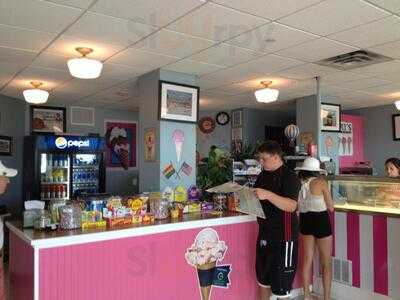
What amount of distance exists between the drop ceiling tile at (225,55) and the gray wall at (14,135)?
3673 millimetres

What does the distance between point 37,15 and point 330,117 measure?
5.27 metres

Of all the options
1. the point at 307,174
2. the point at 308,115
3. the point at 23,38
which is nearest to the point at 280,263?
the point at 307,174

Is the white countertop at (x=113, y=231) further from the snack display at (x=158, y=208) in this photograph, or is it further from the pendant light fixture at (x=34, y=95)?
the pendant light fixture at (x=34, y=95)

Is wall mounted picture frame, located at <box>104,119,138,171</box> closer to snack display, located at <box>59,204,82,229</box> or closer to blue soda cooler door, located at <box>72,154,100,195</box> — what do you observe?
blue soda cooler door, located at <box>72,154,100,195</box>

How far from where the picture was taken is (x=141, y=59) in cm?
409

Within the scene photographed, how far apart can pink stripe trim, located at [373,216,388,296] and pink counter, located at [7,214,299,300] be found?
4.01 feet

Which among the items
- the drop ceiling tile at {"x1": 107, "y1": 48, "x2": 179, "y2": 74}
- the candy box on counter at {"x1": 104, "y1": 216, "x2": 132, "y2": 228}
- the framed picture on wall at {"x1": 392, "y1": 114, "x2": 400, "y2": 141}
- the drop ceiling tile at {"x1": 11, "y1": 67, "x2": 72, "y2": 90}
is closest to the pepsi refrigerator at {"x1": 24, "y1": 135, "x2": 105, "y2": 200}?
the drop ceiling tile at {"x1": 11, "y1": 67, "x2": 72, "y2": 90}

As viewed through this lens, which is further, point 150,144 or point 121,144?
point 121,144

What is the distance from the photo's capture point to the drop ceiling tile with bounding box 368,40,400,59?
3712 mm

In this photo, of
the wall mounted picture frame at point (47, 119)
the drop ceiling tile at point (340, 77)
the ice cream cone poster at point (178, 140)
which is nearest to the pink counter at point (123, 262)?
the ice cream cone poster at point (178, 140)

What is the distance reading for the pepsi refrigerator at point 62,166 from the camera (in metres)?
5.95

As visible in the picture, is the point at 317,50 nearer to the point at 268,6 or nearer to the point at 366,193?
the point at 268,6

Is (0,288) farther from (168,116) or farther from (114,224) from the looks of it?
(168,116)

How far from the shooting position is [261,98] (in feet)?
17.1
